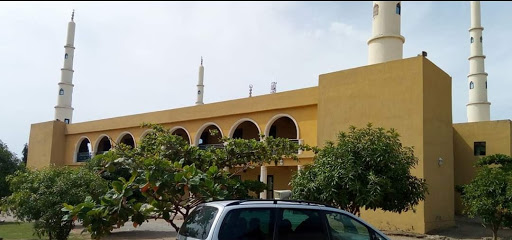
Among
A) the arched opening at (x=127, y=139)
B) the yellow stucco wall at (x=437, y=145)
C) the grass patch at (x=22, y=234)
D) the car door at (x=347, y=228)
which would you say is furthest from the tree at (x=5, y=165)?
the car door at (x=347, y=228)

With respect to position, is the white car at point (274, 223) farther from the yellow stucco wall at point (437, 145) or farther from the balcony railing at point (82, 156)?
the balcony railing at point (82, 156)

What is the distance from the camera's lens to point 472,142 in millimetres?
23297

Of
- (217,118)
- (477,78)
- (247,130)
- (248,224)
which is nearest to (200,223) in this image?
(248,224)

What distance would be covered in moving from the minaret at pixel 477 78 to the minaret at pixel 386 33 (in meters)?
14.8

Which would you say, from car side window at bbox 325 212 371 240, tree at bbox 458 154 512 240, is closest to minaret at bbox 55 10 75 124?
tree at bbox 458 154 512 240

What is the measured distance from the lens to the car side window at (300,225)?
20.1 ft

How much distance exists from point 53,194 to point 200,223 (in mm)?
6428

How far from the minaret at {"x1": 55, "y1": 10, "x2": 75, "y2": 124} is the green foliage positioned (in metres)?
33.1

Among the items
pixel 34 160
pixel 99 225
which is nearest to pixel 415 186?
pixel 99 225

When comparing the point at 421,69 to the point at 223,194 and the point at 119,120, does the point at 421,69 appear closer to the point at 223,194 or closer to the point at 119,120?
the point at 223,194

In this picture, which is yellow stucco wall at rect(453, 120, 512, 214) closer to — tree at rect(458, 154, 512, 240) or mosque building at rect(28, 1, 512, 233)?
mosque building at rect(28, 1, 512, 233)

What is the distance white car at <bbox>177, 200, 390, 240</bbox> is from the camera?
592 cm

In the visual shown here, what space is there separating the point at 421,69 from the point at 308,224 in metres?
13.4

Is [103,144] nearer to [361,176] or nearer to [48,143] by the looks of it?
[48,143]
